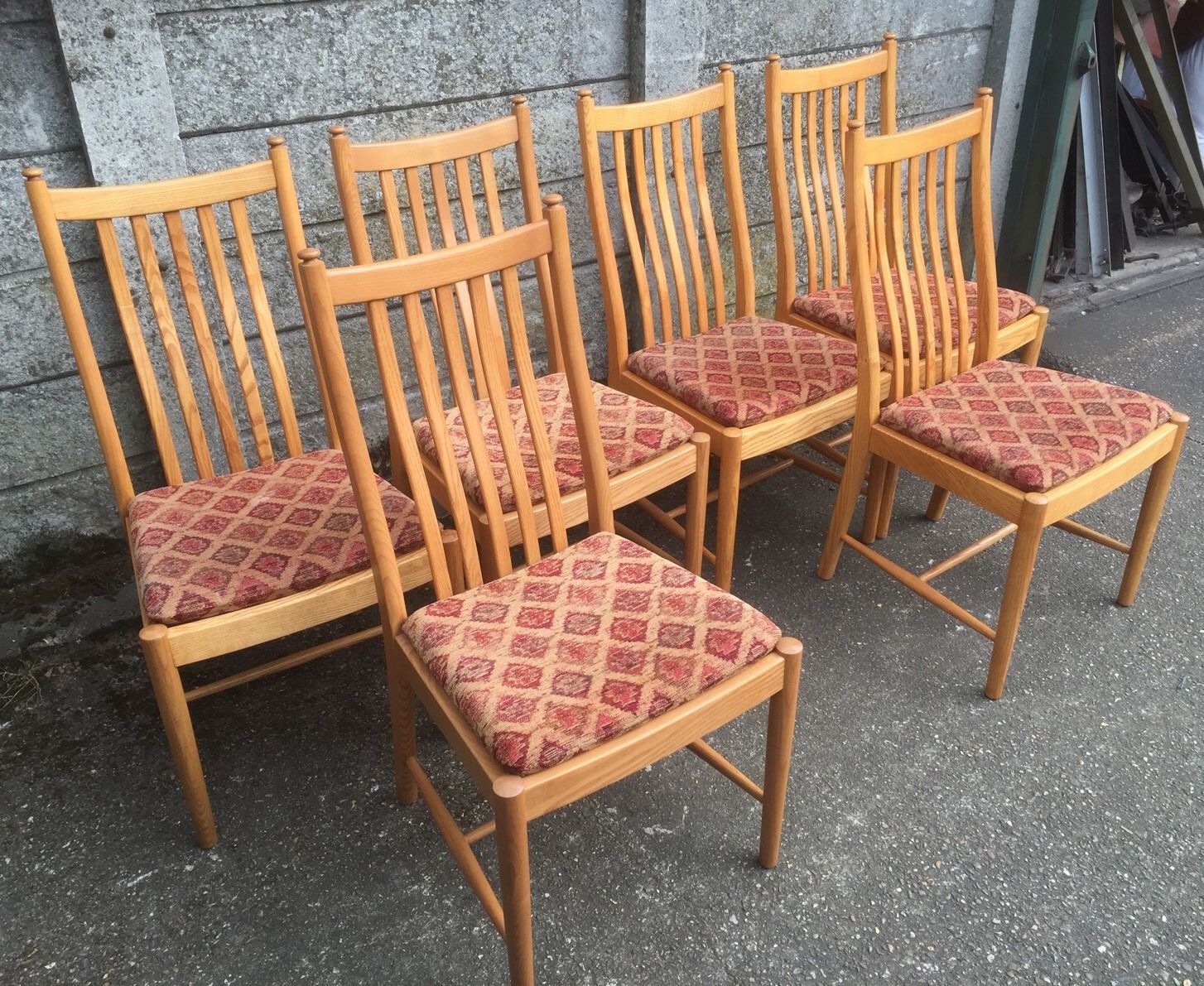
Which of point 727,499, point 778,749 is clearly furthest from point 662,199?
point 778,749

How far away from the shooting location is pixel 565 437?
2.03 metres

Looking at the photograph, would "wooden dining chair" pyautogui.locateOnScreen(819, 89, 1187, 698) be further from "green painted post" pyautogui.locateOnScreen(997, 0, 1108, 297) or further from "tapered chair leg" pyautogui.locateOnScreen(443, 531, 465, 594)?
"green painted post" pyautogui.locateOnScreen(997, 0, 1108, 297)

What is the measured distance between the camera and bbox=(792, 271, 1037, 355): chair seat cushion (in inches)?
96.9

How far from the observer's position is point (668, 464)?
2.05 meters

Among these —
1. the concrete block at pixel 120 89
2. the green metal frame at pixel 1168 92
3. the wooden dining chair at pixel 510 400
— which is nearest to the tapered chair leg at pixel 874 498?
the wooden dining chair at pixel 510 400

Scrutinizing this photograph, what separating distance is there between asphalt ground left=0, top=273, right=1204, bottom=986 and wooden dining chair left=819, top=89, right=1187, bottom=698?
0.64ft

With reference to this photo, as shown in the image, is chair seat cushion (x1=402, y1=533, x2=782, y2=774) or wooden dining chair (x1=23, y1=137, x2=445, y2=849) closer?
chair seat cushion (x1=402, y1=533, x2=782, y2=774)

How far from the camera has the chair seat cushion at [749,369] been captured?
2205mm

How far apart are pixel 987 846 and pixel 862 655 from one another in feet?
1.79

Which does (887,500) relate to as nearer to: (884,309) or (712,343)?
(884,309)

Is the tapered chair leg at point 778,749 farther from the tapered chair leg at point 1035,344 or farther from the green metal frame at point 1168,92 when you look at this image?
the green metal frame at point 1168,92

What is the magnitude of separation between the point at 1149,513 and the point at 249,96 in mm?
2259

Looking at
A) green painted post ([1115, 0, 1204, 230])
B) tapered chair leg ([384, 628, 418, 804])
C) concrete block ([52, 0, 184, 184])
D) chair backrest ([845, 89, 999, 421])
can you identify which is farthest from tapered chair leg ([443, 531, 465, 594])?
green painted post ([1115, 0, 1204, 230])

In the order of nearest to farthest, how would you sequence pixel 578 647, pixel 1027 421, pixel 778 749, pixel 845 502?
pixel 578 647 → pixel 778 749 → pixel 1027 421 → pixel 845 502
